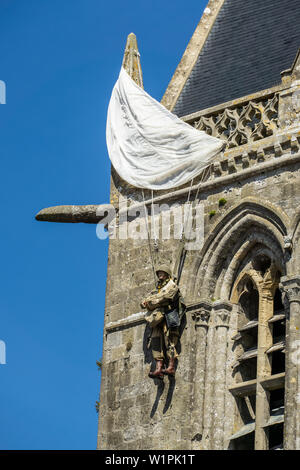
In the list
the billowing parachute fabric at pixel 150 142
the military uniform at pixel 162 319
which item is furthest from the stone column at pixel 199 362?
the billowing parachute fabric at pixel 150 142

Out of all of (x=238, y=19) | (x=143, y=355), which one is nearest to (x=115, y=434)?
(x=143, y=355)

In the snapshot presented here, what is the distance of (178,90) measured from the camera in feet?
93.8

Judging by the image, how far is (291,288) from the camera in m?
24.6

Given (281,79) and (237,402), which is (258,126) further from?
(237,402)

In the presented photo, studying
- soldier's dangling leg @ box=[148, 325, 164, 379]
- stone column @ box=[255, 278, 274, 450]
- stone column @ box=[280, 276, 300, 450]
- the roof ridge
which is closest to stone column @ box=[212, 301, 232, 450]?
stone column @ box=[255, 278, 274, 450]

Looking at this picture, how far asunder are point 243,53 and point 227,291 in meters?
4.13

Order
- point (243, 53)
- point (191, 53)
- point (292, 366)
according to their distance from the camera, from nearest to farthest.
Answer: point (292, 366) → point (243, 53) → point (191, 53)

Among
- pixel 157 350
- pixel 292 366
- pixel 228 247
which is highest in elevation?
pixel 228 247

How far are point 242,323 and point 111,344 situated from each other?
1954 millimetres

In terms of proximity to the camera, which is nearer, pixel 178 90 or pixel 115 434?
pixel 115 434

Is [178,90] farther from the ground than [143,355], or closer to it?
farther from the ground

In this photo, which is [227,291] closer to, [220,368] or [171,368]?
[220,368]

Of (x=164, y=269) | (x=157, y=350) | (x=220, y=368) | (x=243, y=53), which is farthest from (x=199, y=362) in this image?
(x=243, y=53)
